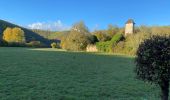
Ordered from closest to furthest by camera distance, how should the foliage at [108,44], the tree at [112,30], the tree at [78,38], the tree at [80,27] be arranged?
the foliage at [108,44]
the tree at [78,38]
the tree at [80,27]
the tree at [112,30]

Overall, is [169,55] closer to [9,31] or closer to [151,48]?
[151,48]

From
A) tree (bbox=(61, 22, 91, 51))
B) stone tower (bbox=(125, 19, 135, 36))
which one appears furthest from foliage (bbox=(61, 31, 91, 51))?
stone tower (bbox=(125, 19, 135, 36))

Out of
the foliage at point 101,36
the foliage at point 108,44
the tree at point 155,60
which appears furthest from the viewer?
the foliage at point 101,36

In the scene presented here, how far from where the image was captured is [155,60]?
21.8 feet

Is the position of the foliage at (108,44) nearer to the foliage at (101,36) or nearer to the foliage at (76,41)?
the foliage at (76,41)

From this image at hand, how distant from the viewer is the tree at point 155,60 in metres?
6.59

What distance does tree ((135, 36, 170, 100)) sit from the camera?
659 cm

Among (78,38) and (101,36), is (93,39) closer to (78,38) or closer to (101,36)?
(101,36)

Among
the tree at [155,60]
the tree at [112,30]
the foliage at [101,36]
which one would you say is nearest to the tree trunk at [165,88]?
the tree at [155,60]

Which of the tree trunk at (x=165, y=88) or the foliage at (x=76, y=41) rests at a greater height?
the foliage at (x=76, y=41)

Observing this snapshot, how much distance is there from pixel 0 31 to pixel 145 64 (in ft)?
496

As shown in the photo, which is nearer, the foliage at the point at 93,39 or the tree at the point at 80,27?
the tree at the point at 80,27

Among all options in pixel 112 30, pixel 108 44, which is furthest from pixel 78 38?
pixel 112 30

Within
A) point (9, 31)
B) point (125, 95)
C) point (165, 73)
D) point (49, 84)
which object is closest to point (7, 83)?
point (49, 84)
